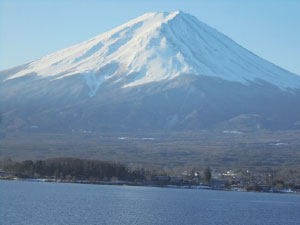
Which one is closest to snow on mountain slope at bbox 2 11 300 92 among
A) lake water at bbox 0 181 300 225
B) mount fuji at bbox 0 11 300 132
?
mount fuji at bbox 0 11 300 132

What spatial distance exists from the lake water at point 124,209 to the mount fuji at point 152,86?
79.7m

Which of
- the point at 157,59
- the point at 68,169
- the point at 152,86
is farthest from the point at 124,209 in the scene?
the point at 157,59

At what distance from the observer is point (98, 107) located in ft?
490

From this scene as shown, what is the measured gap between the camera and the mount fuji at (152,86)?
480 feet

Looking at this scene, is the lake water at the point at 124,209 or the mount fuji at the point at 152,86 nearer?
the lake water at the point at 124,209

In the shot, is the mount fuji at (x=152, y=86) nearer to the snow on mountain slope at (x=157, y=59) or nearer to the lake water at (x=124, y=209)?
the snow on mountain slope at (x=157, y=59)

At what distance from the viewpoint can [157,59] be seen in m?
177

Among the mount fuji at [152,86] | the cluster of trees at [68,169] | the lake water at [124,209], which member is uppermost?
the mount fuji at [152,86]

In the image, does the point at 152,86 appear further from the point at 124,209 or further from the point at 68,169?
the point at 124,209

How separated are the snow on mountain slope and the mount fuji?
27cm

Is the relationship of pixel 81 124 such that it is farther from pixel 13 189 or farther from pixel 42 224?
pixel 42 224

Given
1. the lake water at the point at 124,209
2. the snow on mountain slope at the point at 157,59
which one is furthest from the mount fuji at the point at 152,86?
the lake water at the point at 124,209

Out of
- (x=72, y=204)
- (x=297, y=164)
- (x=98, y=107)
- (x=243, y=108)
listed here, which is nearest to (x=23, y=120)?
(x=98, y=107)

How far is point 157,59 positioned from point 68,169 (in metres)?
104
